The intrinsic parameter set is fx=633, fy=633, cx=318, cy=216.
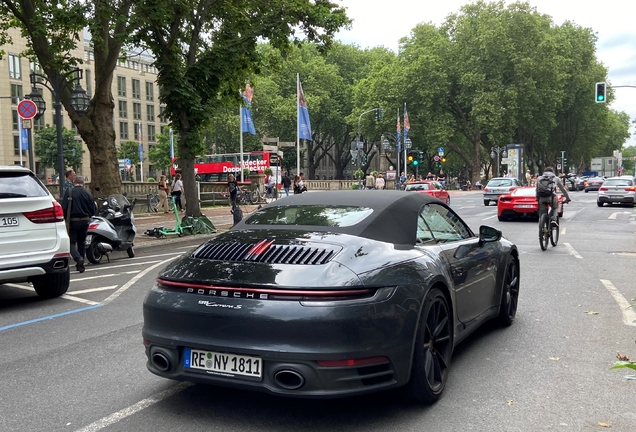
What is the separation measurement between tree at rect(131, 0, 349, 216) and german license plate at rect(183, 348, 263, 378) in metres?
13.6

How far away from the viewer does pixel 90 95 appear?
7769cm

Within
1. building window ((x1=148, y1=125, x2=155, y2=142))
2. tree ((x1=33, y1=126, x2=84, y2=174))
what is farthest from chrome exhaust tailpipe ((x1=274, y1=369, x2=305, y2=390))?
building window ((x1=148, y1=125, x2=155, y2=142))

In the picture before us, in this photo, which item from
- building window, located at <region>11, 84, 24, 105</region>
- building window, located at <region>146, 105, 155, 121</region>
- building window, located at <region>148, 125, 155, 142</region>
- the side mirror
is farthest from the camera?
building window, located at <region>148, 125, 155, 142</region>

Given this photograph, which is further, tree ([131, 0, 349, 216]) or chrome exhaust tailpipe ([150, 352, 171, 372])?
tree ([131, 0, 349, 216])

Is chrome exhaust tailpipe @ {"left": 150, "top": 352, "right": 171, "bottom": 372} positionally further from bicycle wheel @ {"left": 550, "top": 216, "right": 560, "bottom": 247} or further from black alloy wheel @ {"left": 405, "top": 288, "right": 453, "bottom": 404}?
bicycle wheel @ {"left": 550, "top": 216, "right": 560, "bottom": 247}

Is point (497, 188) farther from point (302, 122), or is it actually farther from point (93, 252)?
point (93, 252)

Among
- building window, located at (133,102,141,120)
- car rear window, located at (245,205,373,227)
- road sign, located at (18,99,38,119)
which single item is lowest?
car rear window, located at (245,205,373,227)

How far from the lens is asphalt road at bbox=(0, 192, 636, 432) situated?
3891 millimetres

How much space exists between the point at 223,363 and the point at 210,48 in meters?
15.5

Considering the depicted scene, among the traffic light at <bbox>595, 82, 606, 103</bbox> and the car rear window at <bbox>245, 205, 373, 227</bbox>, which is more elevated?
the traffic light at <bbox>595, 82, 606, 103</bbox>

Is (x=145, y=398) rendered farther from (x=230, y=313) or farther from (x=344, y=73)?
(x=344, y=73)

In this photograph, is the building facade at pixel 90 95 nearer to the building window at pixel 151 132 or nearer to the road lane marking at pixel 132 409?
the building window at pixel 151 132

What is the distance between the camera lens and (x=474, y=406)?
416 centimetres

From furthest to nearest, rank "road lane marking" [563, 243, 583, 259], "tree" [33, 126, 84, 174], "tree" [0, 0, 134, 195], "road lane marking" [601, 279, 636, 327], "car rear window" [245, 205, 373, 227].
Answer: "tree" [33, 126, 84, 174], "tree" [0, 0, 134, 195], "road lane marking" [563, 243, 583, 259], "road lane marking" [601, 279, 636, 327], "car rear window" [245, 205, 373, 227]
